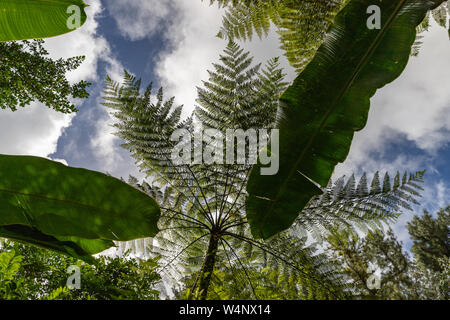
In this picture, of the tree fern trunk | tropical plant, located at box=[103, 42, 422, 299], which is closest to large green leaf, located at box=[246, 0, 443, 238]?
the tree fern trunk

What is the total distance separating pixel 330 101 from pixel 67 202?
3.59ft

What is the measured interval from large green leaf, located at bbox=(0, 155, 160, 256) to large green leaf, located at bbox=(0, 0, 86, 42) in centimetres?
57

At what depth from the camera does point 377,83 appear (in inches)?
34.8

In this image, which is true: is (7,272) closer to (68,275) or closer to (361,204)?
(68,275)

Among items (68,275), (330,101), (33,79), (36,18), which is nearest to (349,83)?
(330,101)

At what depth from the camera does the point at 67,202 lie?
3.05 feet

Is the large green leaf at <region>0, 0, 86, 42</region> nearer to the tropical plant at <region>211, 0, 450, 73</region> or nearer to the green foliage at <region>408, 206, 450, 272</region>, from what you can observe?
the tropical plant at <region>211, 0, 450, 73</region>

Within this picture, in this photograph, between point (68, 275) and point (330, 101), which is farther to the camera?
point (68, 275)

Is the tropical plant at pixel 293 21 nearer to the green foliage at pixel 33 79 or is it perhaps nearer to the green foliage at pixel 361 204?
the green foliage at pixel 361 204

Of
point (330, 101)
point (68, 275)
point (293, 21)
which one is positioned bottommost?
point (68, 275)

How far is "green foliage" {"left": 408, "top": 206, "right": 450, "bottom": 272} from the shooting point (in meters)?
15.4

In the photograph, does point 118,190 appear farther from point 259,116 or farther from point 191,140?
point 259,116
